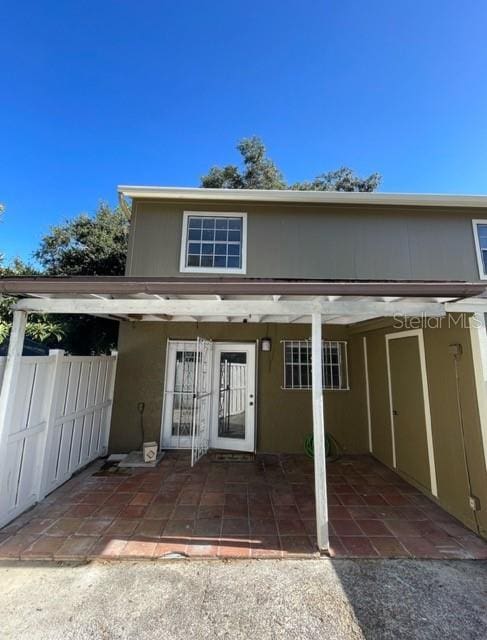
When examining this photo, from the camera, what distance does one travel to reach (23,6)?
5.49 metres

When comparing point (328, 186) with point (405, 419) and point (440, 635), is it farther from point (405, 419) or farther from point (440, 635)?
point (440, 635)

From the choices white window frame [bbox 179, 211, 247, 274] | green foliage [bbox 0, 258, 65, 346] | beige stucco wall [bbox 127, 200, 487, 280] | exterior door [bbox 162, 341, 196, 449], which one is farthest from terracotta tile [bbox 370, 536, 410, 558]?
green foliage [bbox 0, 258, 65, 346]

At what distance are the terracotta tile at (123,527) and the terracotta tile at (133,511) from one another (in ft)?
0.31

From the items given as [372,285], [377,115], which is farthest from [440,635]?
[377,115]

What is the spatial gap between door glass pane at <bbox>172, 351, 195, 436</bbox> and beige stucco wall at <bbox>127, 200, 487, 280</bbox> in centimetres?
209

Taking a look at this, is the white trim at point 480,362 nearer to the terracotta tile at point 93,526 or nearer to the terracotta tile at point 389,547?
the terracotta tile at point 389,547

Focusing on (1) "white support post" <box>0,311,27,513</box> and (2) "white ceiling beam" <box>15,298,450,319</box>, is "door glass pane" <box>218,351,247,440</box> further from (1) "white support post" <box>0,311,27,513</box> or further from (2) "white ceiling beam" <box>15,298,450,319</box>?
(1) "white support post" <box>0,311,27,513</box>

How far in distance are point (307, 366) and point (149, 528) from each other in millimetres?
4216

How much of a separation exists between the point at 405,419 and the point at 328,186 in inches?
607

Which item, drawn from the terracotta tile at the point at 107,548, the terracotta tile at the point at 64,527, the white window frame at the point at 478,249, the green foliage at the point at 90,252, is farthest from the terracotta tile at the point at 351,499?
the green foliage at the point at 90,252

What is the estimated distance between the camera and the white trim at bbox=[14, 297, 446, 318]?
3.26 metres

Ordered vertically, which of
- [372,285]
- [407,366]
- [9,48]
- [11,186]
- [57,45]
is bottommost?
[407,366]

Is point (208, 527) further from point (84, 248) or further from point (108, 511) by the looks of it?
point (84, 248)

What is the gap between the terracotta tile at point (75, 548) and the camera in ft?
9.20
